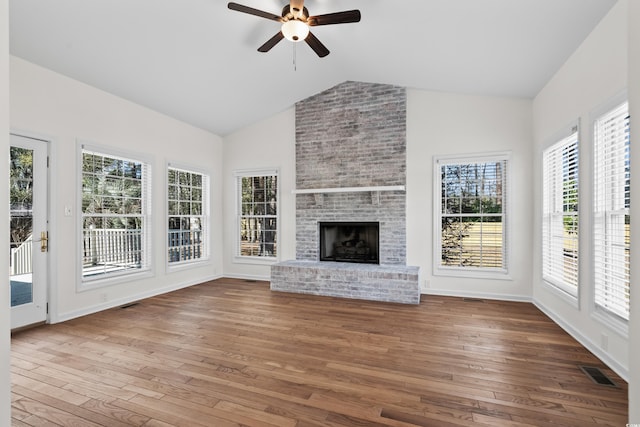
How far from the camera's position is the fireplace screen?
18.1ft

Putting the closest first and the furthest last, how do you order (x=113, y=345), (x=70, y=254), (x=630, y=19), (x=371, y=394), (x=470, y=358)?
(x=630, y=19)
(x=371, y=394)
(x=470, y=358)
(x=113, y=345)
(x=70, y=254)

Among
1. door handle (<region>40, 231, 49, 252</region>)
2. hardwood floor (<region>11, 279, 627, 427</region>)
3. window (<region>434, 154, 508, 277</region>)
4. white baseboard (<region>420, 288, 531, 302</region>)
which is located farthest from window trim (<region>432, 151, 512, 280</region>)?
door handle (<region>40, 231, 49, 252</region>)

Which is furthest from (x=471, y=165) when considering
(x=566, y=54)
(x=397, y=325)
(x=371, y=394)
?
(x=371, y=394)

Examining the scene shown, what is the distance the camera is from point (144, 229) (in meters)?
5.04

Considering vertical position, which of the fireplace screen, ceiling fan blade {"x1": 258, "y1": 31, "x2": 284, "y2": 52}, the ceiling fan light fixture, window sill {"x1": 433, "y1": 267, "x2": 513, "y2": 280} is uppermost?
ceiling fan blade {"x1": 258, "y1": 31, "x2": 284, "y2": 52}

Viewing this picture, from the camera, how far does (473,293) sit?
16.2ft

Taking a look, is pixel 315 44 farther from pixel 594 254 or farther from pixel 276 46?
pixel 594 254

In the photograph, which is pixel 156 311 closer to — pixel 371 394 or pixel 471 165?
pixel 371 394

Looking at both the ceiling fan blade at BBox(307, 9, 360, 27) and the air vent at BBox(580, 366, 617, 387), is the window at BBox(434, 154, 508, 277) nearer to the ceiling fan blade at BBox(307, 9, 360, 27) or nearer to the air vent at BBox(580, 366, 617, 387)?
the air vent at BBox(580, 366, 617, 387)

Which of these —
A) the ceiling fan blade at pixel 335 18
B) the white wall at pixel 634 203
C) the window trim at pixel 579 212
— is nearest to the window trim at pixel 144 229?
the ceiling fan blade at pixel 335 18

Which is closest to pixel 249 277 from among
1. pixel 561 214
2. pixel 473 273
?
pixel 473 273

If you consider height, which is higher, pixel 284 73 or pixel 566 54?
pixel 284 73

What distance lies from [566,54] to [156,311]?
5.54 meters

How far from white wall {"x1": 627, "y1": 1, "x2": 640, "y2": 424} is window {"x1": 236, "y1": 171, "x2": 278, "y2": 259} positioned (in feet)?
17.9
